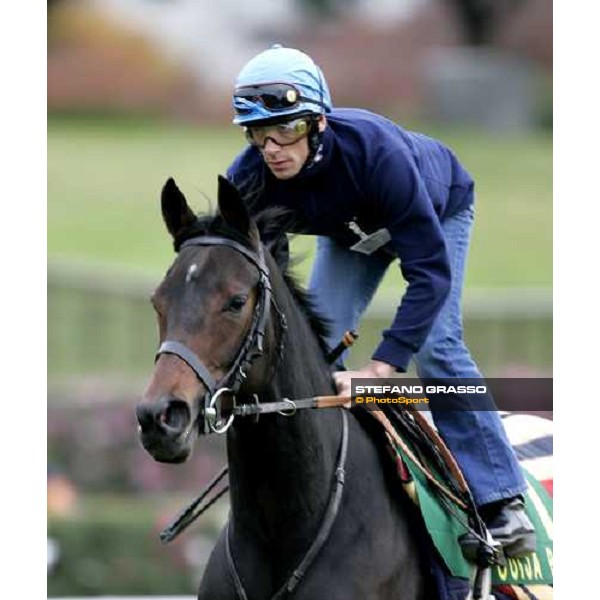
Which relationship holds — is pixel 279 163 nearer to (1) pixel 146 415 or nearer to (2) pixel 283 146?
(2) pixel 283 146

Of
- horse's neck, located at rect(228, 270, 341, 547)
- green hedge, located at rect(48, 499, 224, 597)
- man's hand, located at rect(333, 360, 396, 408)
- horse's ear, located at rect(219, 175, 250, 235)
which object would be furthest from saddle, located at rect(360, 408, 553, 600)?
green hedge, located at rect(48, 499, 224, 597)

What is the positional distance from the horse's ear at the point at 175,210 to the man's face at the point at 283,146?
1.19 feet

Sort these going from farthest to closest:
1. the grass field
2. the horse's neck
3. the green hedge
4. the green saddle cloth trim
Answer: the grass field
the green hedge
the green saddle cloth trim
the horse's neck

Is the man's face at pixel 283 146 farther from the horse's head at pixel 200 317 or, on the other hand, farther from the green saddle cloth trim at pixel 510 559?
the green saddle cloth trim at pixel 510 559

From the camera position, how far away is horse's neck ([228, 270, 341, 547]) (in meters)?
3.82

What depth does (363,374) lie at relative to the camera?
13.1 ft

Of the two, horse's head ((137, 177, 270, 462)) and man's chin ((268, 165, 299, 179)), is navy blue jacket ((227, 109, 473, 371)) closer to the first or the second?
man's chin ((268, 165, 299, 179))

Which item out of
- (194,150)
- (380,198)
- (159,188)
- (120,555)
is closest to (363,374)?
(380,198)

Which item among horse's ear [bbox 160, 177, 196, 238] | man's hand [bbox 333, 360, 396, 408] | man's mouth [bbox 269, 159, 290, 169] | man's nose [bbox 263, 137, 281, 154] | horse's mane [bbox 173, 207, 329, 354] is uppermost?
man's nose [bbox 263, 137, 281, 154]

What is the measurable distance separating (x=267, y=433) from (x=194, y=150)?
12859 millimetres

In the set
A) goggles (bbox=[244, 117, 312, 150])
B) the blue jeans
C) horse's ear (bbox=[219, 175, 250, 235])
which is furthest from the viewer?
the blue jeans

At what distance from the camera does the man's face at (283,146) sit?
13.1ft

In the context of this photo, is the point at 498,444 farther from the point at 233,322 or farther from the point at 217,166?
the point at 217,166

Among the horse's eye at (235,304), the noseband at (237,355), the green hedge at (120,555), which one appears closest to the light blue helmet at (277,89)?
the noseband at (237,355)
